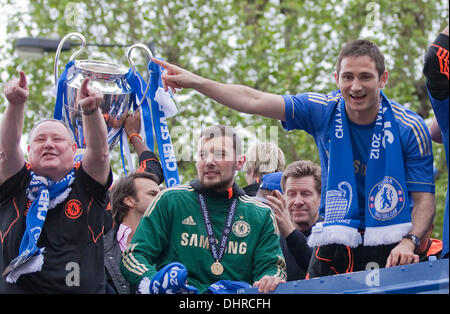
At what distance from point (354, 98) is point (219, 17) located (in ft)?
31.4

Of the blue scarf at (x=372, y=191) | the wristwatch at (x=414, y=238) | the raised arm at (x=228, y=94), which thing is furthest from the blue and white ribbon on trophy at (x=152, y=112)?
the wristwatch at (x=414, y=238)

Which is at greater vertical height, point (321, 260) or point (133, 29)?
point (133, 29)

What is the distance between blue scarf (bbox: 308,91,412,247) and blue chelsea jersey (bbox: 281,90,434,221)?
6cm

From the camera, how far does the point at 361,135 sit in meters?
4.48

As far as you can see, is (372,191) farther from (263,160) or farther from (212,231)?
(263,160)

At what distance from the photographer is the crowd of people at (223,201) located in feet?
14.2

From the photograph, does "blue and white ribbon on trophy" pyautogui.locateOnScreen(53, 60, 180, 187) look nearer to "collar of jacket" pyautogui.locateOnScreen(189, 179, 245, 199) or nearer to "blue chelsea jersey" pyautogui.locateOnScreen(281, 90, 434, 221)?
"collar of jacket" pyautogui.locateOnScreen(189, 179, 245, 199)

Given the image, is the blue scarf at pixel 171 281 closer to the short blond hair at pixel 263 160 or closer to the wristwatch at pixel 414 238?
the wristwatch at pixel 414 238

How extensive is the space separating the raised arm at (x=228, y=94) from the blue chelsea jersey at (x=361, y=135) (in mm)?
96

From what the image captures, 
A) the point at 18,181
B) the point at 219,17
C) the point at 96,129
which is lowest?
the point at 18,181

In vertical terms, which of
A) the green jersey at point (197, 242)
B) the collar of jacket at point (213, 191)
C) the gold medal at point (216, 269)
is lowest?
the gold medal at point (216, 269)

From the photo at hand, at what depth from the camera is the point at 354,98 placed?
14.5ft

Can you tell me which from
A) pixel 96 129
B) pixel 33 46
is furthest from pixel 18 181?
pixel 33 46
